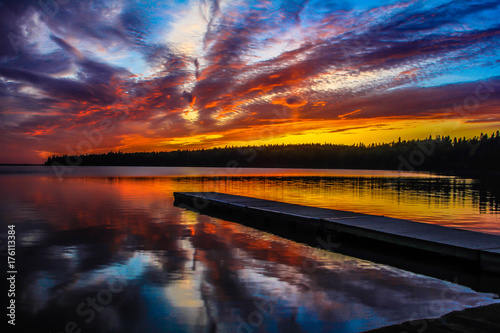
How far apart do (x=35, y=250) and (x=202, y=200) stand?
11.8 m

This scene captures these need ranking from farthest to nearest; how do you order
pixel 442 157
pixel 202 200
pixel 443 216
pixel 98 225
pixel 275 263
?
pixel 442 157
pixel 202 200
pixel 443 216
pixel 98 225
pixel 275 263

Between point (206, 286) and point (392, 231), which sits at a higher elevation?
point (392, 231)

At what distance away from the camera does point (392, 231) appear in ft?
35.9

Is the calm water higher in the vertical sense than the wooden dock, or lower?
lower

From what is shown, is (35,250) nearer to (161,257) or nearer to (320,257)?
(161,257)

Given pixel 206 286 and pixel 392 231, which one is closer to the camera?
pixel 206 286

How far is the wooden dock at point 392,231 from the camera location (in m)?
8.77

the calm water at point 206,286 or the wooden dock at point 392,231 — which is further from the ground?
the wooden dock at point 392,231

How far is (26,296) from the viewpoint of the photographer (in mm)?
7227

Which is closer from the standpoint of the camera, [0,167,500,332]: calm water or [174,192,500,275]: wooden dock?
[0,167,500,332]: calm water

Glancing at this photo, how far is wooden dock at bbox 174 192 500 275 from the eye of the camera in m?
8.77

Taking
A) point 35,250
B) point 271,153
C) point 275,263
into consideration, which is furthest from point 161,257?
point 271,153

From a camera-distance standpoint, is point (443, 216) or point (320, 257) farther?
point (443, 216)

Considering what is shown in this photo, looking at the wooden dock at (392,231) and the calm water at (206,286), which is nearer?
the calm water at (206,286)
